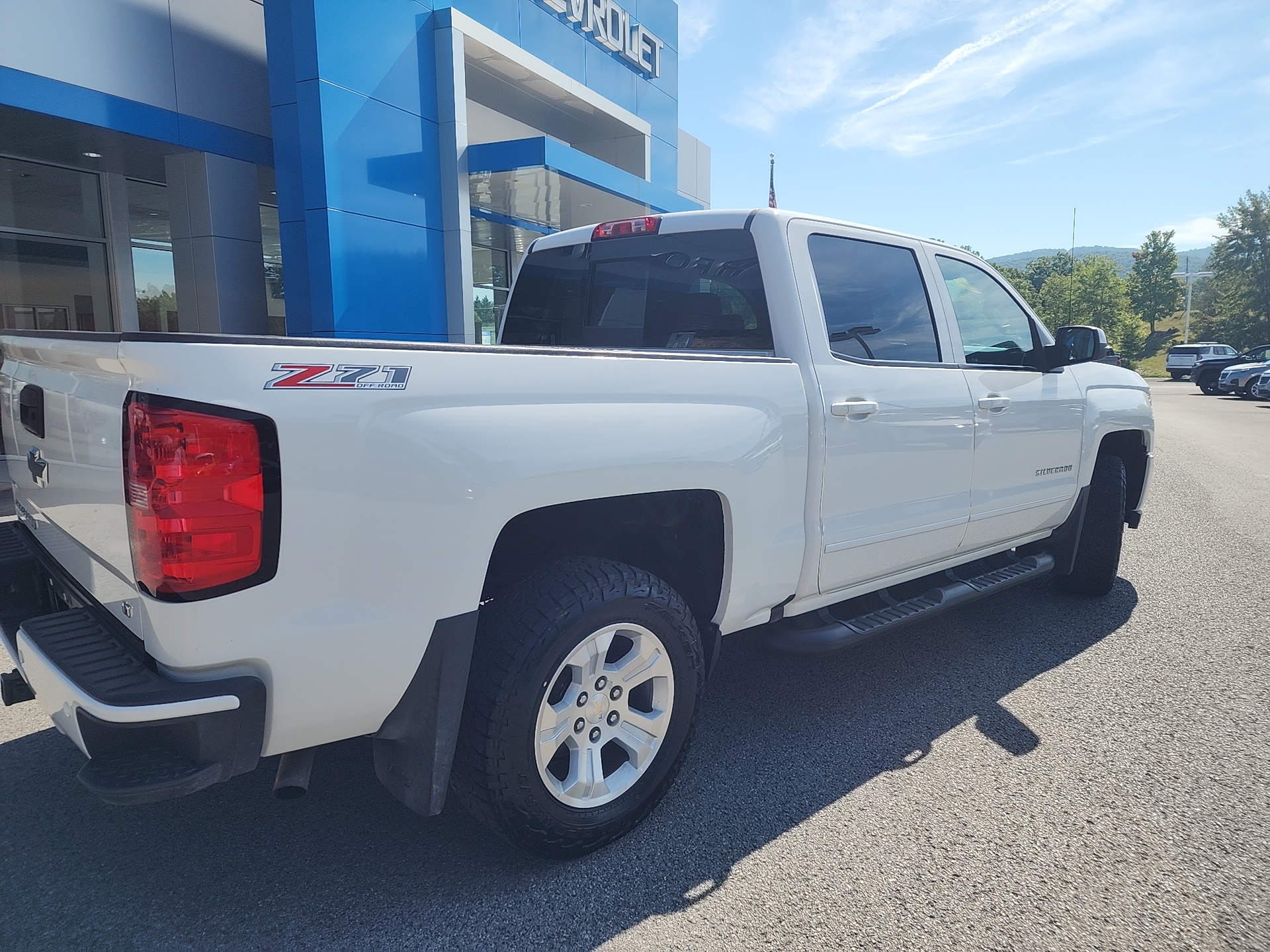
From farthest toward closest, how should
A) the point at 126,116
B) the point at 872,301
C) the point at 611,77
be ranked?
the point at 611,77 → the point at 126,116 → the point at 872,301

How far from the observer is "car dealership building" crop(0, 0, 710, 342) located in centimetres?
936

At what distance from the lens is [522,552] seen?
255 centimetres

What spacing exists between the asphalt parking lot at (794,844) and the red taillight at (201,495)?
772mm

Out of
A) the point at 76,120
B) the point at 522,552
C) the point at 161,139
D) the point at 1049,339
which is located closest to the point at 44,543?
the point at 522,552


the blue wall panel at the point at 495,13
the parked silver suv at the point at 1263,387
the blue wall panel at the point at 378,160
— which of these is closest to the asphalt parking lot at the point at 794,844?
the blue wall panel at the point at 378,160

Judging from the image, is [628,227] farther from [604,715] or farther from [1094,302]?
[1094,302]

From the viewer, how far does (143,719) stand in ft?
5.65

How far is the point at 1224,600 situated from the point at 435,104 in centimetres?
1091

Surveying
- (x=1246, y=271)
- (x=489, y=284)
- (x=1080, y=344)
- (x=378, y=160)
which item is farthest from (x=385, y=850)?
(x=1246, y=271)

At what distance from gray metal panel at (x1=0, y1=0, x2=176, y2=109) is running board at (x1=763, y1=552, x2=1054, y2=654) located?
9693 mm

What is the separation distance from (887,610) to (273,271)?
11375mm

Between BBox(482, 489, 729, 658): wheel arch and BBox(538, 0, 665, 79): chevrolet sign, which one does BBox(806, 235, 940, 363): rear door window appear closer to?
BBox(482, 489, 729, 658): wheel arch

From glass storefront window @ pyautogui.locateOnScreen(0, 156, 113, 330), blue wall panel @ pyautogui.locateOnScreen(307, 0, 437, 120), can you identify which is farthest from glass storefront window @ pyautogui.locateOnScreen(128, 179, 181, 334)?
blue wall panel @ pyautogui.locateOnScreen(307, 0, 437, 120)

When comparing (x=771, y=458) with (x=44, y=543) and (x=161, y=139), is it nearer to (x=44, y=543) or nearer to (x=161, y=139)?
(x=44, y=543)
